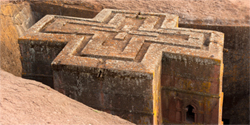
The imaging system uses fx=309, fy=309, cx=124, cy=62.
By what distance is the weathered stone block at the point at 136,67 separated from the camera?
600 cm

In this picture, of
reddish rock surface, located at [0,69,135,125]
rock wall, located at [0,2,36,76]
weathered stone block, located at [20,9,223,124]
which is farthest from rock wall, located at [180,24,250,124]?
reddish rock surface, located at [0,69,135,125]

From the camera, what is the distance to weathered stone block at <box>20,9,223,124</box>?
600cm

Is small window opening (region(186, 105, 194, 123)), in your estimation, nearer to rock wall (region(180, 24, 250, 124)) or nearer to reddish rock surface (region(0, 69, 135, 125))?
reddish rock surface (region(0, 69, 135, 125))

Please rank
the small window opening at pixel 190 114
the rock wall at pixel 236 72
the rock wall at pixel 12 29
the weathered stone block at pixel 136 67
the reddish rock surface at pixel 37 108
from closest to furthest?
the reddish rock surface at pixel 37 108
the weathered stone block at pixel 136 67
the small window opening at pixel 190 114
the rock wall at pixel 236 72
the rock wall at pixel 12 29

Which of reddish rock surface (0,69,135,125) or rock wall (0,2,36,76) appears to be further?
rock wall (0,2,36,76)

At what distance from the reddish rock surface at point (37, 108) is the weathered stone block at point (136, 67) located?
1.01m

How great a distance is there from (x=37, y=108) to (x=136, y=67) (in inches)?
87.5

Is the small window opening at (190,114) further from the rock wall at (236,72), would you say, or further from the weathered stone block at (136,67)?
the rock wall at (236,72)

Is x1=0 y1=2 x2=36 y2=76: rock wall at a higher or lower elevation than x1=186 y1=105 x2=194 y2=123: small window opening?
higher

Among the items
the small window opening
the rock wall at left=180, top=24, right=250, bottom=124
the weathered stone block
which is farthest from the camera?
the rock wall at left=180, top=24, right=250, bottom=124

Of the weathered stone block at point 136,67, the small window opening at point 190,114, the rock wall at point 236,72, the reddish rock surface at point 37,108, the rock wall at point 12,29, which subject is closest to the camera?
the reddish rock surface at point 37,108

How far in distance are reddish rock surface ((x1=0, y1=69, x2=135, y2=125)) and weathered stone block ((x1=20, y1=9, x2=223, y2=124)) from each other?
1.01 m

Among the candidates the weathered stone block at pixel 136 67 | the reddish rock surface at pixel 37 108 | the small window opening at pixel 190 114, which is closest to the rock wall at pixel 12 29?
the weathered stone block at pixel 136 67

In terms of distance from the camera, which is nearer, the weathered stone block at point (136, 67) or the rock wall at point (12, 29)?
the weathered stone block at point (136, 67)
